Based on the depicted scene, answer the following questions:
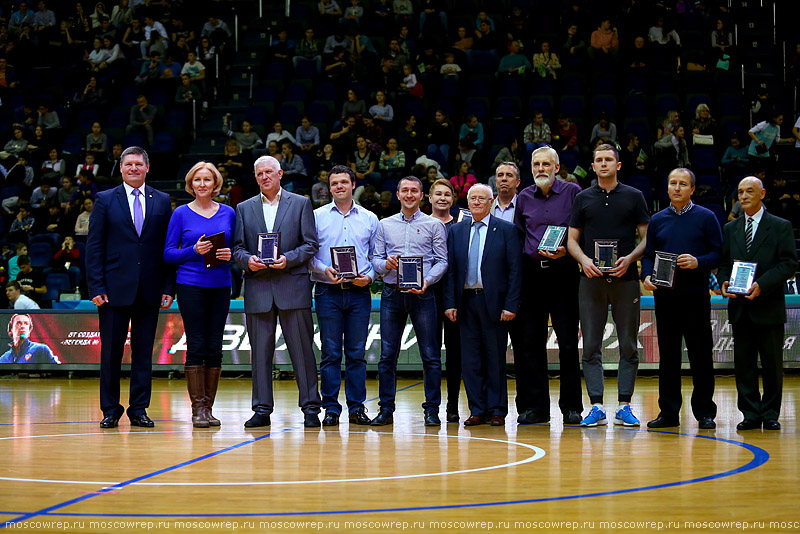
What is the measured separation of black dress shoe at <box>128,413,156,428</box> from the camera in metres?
7.21

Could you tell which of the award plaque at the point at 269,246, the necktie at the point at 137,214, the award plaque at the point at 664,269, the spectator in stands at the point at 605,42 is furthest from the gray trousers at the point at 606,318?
the spectator in stands at the point at 605,42

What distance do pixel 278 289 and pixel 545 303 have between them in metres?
2.05

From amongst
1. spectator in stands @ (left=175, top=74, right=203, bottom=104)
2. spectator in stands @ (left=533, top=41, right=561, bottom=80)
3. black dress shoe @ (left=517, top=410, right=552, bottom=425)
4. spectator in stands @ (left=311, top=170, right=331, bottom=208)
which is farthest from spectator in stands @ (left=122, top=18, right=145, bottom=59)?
black dress shoe @ (left=517, top=410, right=552, bottom=425)

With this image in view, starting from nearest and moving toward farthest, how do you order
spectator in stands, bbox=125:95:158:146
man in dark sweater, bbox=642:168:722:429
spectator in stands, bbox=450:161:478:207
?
man in dark sweater, bbox=642:168:722:429, spectator in stands, bbox=450:161:478:207, spectator in stands, bbox=125:95:158:146

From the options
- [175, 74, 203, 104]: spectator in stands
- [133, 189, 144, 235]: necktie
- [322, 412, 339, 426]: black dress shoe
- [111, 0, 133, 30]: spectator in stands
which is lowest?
[322, 412, 339, 426]: black dress shoe

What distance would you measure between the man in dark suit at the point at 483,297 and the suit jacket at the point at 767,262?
161 centimetres

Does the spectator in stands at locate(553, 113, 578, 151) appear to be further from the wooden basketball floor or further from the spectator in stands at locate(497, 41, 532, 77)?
the wooden basketball floor

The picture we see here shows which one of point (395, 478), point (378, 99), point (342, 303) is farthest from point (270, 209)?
point (378, 99)

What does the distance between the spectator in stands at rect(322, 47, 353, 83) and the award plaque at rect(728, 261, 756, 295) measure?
1149 cm

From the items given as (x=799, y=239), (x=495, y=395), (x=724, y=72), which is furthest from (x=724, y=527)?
(x=724, y=72)

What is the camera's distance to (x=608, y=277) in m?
7.20

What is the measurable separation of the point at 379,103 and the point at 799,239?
7.07 meters

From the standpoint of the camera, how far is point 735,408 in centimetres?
842

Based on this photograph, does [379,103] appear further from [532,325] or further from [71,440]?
[71,440]
